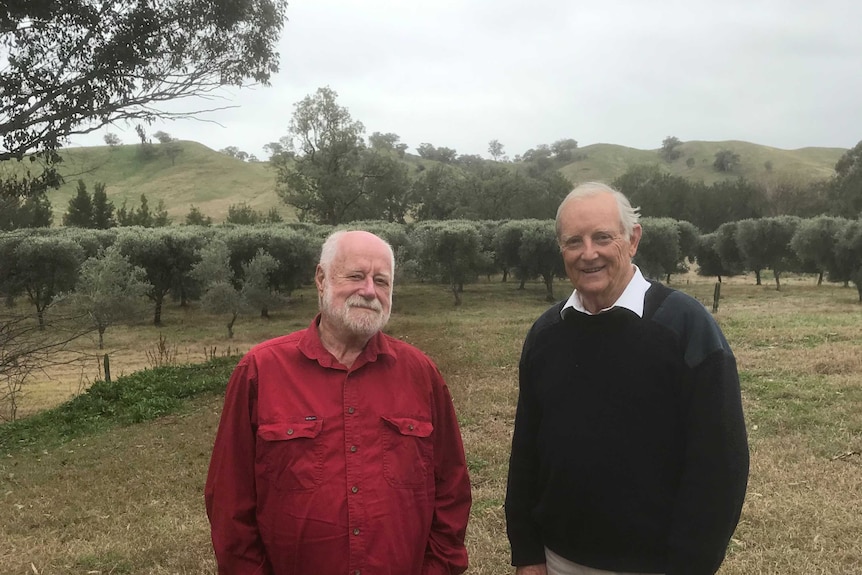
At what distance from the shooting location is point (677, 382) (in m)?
1.91

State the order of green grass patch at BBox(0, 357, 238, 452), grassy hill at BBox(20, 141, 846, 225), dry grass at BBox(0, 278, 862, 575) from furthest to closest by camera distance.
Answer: grassy hill at BBox(20, 141, 846, 225) < green grass patch at BBox(0, 357, 238, 452) < dry grass at BBox(0, 278, 862, 575)

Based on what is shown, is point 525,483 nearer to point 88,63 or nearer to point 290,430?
point 290,430

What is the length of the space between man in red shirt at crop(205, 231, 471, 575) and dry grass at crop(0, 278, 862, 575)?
236 cm

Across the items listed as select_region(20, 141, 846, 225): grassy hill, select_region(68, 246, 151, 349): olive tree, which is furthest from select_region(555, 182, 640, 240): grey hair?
select_region(20, 141, 846, 225): grassy hill

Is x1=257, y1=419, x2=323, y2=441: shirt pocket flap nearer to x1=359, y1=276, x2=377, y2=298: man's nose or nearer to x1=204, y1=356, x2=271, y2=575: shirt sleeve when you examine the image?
x1=204, y1=356, x2=271, y2=575: shirt sleeve

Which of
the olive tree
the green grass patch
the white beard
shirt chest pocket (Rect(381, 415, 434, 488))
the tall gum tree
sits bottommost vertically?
the green grass patch

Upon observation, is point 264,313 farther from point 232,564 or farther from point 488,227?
point 232,564

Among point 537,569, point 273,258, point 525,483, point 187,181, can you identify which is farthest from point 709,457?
point 187,181

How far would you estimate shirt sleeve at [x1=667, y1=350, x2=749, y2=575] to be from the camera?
5.96 ft

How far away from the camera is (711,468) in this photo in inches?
72.0

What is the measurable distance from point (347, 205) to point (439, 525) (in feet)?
148

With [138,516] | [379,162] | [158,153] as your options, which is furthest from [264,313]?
[158,153]

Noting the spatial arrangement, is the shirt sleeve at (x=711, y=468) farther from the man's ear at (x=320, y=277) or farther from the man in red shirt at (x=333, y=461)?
the man's ear at (x=320, y=277)

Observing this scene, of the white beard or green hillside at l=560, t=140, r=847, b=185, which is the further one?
green hillside at l=560, t=140, r=847, b=185
